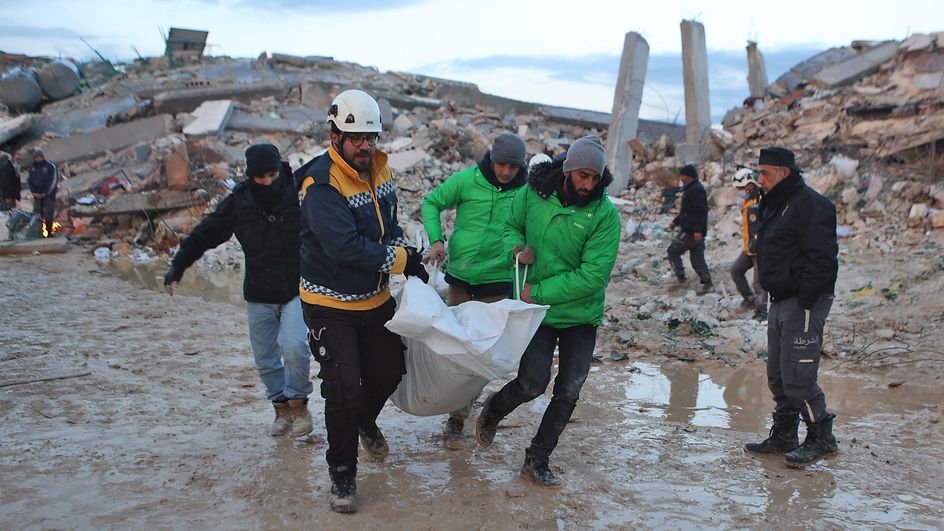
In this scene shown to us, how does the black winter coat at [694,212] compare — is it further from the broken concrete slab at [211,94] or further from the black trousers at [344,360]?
the broken concrete slab at [211,94]

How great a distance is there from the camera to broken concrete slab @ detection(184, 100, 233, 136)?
1758 centimetres

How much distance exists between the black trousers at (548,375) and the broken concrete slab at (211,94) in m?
17.3

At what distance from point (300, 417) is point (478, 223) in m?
1.57

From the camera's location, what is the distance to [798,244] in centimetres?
436

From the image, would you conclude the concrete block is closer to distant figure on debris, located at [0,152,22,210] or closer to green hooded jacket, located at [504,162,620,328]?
distant figure on debris, located at [0,152,22,210]

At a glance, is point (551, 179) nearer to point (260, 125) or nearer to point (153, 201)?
point (153, 201)

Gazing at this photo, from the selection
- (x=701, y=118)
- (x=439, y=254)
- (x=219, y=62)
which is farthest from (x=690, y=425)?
(x=219, y=62)

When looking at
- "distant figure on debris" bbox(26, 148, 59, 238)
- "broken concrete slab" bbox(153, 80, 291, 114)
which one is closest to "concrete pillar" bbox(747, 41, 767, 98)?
"broken concrete slab" bbox(153, 80, 291, 114)

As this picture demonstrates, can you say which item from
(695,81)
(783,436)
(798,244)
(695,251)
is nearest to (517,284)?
(798,244)

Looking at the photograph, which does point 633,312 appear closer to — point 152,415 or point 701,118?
point 152,415

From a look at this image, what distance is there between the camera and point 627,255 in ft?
40.7

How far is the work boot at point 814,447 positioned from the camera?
446 cm

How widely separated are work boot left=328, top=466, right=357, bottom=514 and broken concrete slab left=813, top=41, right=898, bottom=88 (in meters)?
16.0

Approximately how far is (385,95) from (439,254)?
17368mm
